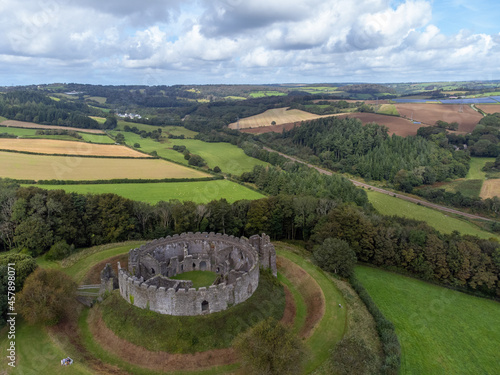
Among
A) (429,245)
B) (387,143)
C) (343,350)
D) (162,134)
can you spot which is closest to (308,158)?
(387,143)

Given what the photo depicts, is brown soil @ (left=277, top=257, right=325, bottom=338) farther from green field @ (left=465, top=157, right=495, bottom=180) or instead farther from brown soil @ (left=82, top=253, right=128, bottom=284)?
green field @ (left=465, top=157, right=495, bottom=180)

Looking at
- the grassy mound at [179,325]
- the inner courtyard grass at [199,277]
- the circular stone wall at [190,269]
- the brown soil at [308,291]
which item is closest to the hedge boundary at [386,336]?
the brown soil at [308,291]

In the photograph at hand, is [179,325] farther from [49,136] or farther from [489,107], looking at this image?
[489,107]

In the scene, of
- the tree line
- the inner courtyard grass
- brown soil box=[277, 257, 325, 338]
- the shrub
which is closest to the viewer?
the shrub

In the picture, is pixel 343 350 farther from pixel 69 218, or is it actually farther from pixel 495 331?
pixel 69 218

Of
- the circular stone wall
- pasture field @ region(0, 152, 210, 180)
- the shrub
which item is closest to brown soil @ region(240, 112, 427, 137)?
pasture field @ region(0, 152, 210, 180)

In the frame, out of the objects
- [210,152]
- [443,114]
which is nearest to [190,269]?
[210,152]
